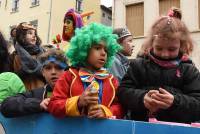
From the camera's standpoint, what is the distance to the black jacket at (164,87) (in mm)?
1795

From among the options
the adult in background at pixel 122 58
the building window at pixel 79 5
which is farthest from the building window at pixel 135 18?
the adult in background at pixel 122 58

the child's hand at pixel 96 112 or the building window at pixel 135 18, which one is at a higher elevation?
the building window at pixel 135 18

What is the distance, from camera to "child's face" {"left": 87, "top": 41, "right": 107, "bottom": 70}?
220 centimetres

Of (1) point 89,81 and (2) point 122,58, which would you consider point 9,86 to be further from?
(2) point 122,58

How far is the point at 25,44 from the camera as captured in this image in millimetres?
3496

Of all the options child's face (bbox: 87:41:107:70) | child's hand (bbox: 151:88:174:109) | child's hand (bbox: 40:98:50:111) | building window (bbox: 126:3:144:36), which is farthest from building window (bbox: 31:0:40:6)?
child's hand (bbox: 151:88:174:109)

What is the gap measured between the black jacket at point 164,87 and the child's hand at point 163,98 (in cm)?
4

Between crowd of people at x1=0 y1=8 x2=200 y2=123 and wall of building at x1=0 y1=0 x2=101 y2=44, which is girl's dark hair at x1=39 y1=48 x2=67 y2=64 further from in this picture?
wall of building at x1=0 y1=0 x2=101 y2=44

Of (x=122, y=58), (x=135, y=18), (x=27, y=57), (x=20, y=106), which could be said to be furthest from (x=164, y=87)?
(x=135, y=18)

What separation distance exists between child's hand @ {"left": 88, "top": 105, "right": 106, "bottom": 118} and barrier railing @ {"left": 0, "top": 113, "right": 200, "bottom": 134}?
0.02m

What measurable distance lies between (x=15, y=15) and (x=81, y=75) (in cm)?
2226

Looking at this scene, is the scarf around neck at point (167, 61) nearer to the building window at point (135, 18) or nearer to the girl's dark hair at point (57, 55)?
the girl's dark hair at point (57, 55)

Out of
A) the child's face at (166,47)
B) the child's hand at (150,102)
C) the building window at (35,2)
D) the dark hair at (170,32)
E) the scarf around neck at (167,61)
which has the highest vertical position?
the building window at (35,2)

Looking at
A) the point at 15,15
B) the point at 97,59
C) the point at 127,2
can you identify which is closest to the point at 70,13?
the point at 97,59
